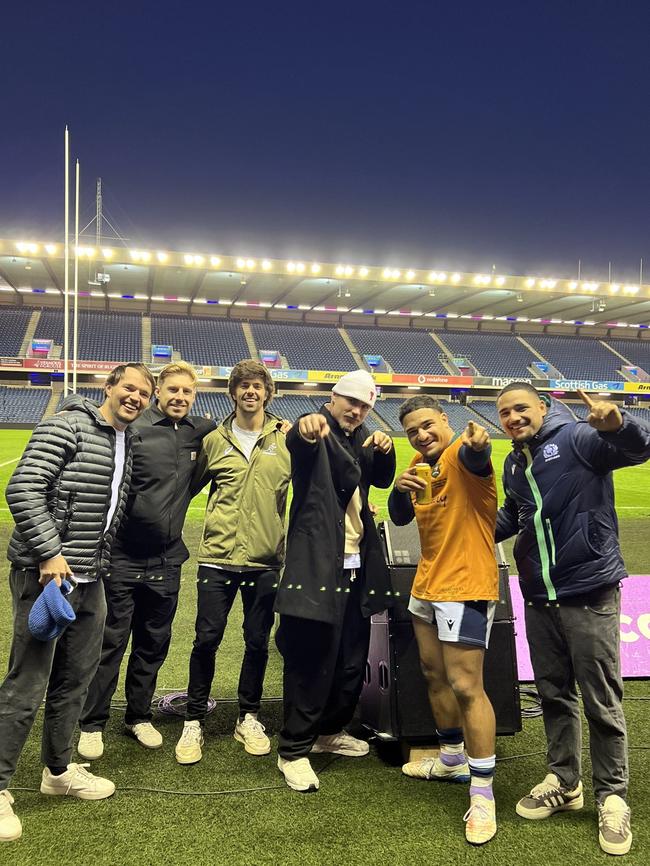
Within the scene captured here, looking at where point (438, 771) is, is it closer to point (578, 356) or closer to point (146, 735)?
point (146, 735)

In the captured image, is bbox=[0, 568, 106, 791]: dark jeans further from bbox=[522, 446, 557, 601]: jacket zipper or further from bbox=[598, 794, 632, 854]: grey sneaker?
bbox=[598, 794, 632, 854]: grey sneaker

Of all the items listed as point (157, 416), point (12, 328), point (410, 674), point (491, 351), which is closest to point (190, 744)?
point (410, 674)

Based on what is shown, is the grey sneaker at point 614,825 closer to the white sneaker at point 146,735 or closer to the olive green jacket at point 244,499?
the olive green jacket at point 244,499

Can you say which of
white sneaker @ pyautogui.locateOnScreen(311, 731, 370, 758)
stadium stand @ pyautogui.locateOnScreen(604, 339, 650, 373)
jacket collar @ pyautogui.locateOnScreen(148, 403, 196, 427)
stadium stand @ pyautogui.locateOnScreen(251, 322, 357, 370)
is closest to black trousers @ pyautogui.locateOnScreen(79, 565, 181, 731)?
jacket collar @ pyautogui.locateOnScreen(148, 403, 196, 427)

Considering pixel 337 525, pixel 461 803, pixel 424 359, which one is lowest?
pixel 461 803

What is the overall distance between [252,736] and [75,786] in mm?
902

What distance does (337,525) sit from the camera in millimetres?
2908

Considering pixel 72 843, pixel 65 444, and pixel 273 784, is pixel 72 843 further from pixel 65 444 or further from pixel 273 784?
pixel 65 444

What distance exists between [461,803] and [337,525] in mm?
1392

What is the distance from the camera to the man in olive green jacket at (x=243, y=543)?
10.6 feet

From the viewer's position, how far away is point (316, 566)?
2.84 meters

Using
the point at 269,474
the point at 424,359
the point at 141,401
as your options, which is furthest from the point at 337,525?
the point at 424,359

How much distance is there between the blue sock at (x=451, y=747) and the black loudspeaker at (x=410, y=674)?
0.12m

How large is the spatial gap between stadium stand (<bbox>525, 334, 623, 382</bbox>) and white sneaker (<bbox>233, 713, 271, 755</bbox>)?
Result: 131ft
